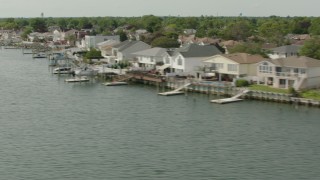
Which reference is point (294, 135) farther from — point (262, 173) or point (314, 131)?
point (262, 173)

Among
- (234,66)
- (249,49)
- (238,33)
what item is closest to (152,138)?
(234,66)

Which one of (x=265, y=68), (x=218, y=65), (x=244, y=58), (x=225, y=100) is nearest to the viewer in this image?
(x=225, y=100)

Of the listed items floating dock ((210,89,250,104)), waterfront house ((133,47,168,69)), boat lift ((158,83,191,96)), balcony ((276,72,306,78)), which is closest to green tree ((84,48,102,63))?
waterfront house ((133,47,168,69))

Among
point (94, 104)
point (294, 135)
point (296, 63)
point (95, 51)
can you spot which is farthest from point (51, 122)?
point (95, 51)

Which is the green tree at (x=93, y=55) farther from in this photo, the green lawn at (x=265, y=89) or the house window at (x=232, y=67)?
the green lawn at (x=265, y=89)

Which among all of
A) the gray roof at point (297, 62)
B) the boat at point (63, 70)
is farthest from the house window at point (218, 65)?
the boat at point (63, 70)

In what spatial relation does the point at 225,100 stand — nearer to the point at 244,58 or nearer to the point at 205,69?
the point at 244,58

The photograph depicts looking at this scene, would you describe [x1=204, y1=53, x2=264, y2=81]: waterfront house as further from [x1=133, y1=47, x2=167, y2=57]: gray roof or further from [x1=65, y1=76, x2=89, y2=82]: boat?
[x1=65, y1=76, x2=89, y2=82]: boat
